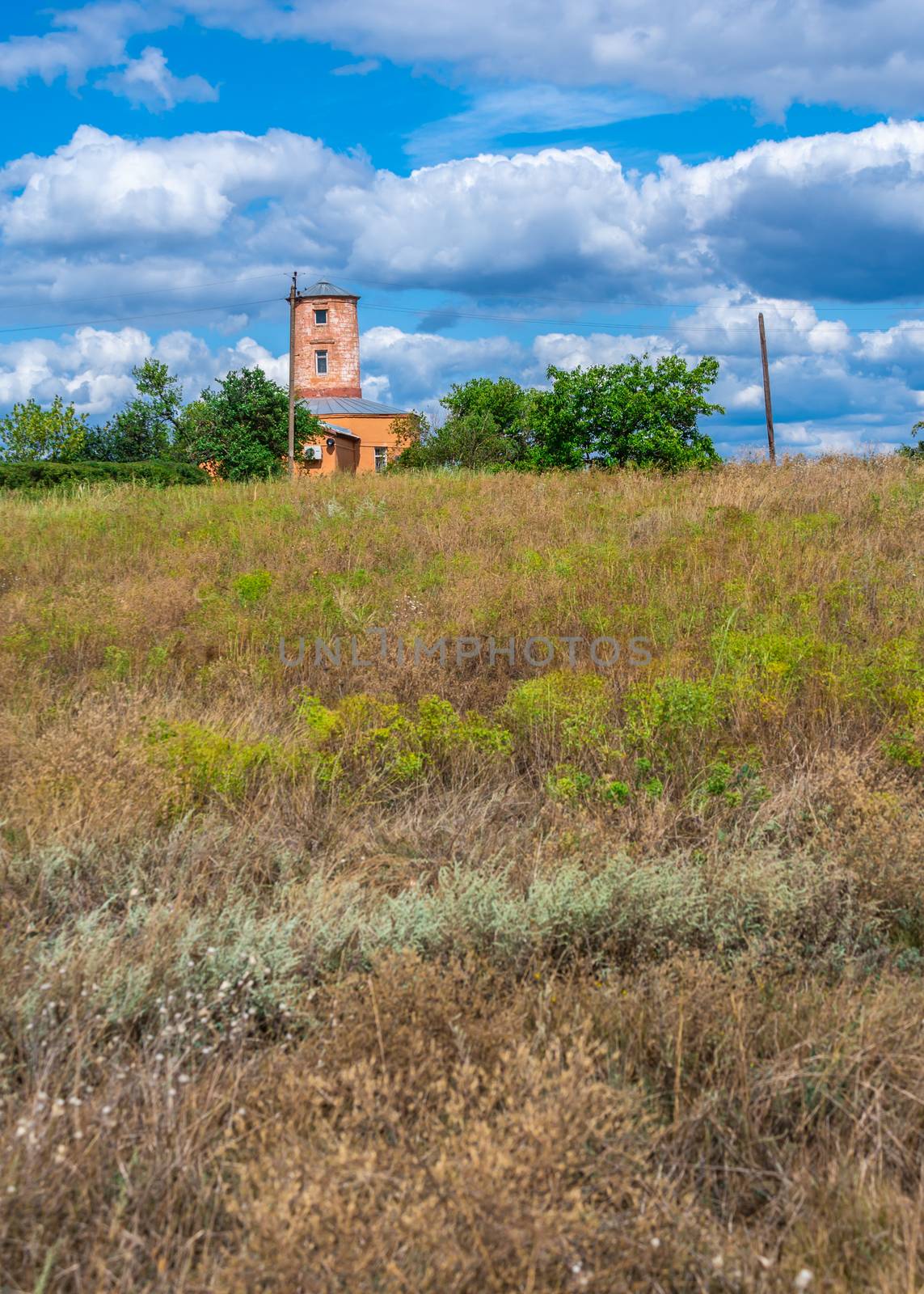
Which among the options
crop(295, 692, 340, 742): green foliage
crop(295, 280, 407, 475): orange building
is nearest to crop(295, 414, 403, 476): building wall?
crop(295, 280, 407, 475): orange building

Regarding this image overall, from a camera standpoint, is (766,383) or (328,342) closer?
(766,383)

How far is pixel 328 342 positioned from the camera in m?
59.8

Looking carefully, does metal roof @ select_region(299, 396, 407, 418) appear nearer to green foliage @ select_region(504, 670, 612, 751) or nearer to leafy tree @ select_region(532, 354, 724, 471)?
leafy tree @ select_region(532, 354, 724, 471)

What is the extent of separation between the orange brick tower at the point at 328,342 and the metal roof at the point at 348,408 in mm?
770

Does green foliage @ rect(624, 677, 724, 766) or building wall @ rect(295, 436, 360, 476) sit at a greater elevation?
building wall @ rect(295, 436, 360, 476)

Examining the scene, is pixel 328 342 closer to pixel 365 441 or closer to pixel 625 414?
pixel 365 441

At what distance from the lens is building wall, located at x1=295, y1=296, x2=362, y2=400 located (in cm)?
5934

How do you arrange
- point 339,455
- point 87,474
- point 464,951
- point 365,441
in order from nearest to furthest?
1. point 464,951
2. point 87,474
3. point 339,455
4. point 365,441

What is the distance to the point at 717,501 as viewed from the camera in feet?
37.6

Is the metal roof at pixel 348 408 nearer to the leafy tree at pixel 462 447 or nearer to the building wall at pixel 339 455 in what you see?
the building wall at pixel 339 455

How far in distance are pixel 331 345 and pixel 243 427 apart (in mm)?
27327

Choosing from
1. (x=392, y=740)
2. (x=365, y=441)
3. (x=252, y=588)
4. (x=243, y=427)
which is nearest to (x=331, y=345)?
(x=365, y=441)

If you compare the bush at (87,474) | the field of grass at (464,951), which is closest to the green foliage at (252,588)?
the field of grass at (464,951)

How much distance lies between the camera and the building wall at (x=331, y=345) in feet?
195
